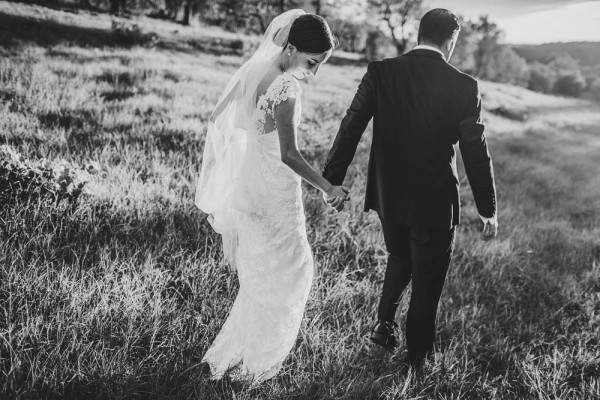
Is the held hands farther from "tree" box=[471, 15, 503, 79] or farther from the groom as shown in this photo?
"tree" box=[471, 15, 503, 79]

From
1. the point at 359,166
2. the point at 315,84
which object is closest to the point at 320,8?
the point at 315,84

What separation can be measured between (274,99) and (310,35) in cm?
39

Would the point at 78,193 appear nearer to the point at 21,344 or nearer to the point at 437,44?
the point at 21,344

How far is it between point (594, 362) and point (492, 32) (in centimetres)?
6974

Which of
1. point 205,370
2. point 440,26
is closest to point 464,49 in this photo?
point 440,26

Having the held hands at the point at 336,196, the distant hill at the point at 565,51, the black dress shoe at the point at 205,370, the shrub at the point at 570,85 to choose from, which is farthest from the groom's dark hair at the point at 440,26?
the distant hill at the point at 565,51

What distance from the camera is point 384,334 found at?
2807 mm

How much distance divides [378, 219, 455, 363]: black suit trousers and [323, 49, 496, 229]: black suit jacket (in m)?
0.13

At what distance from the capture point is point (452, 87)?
230 cm

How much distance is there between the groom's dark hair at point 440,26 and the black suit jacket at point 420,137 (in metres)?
0.09

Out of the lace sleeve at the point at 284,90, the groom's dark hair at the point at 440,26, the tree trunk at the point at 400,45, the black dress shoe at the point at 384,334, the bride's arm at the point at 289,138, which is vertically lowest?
the black dress shoe at the point at 384,334

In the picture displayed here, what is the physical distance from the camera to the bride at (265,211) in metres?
2.22

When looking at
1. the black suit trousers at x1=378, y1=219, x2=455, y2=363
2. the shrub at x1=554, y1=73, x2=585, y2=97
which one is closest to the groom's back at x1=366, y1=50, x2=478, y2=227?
the black suit trousers at x1=378, y1=219, x2=455, y2=363

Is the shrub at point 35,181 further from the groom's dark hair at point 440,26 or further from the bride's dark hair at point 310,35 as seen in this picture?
the groom's dark hair at point 440,26
